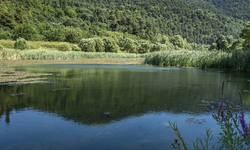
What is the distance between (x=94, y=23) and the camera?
128 metres

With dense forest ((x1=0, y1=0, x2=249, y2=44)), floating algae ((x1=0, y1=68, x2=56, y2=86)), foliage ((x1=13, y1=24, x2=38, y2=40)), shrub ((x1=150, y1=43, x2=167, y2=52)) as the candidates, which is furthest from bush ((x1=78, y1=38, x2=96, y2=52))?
floating algae ((x1=0, y1=68, x2=56, y2=86))

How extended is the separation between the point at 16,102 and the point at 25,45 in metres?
46.1

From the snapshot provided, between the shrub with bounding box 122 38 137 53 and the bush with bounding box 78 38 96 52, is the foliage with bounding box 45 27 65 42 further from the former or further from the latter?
the shrub with bounding box 122 38 137 53

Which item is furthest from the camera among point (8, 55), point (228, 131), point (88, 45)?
point (88, 45)

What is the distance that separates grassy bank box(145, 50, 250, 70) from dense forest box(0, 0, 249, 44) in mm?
48288

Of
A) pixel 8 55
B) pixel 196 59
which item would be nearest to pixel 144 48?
pixel 8 55

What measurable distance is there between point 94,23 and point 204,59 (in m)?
112

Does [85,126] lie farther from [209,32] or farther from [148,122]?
[209,32]

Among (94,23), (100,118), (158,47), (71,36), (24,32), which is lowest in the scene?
(100,118)

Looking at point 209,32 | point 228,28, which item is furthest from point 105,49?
point 228,28

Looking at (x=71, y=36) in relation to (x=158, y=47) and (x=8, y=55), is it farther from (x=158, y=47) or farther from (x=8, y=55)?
(x=8, y=55)

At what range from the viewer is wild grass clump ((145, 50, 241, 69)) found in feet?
67.6

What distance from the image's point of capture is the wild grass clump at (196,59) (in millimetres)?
20612

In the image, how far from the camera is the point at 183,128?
483 centimetres
